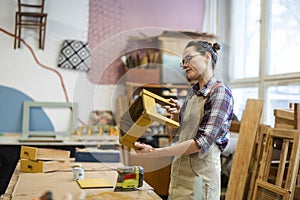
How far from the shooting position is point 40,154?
2742mm

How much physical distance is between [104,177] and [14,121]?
2.38 m

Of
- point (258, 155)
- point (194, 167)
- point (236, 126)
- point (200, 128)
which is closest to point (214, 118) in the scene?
point (200, 128)

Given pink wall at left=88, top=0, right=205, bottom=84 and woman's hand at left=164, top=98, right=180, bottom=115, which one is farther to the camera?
pink wall at left=88, top=0, right=205, bottom=84

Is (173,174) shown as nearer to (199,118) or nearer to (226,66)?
(199,118)

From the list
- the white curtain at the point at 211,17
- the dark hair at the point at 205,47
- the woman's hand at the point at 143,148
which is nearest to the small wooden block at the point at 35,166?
the woman's hand at the point at 143,148

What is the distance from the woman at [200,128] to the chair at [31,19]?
9.00 ft

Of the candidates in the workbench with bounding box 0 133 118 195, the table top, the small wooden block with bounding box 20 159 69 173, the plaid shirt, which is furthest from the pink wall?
the plaid shirt

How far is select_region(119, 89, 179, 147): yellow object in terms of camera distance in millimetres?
1783

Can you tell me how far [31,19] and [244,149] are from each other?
281cm

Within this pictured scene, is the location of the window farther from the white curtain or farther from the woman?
the woman

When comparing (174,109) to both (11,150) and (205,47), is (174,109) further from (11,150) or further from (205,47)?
(11,150)

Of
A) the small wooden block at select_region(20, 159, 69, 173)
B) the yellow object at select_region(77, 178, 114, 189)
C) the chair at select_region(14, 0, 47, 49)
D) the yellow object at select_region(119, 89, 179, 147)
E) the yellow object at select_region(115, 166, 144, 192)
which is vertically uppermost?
the chair at select_region(14, 0, 47, 49)

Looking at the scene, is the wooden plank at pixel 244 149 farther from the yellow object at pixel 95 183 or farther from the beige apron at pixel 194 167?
the yellow object at pixel 95 183

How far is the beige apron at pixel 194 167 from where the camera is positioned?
2.00 m
